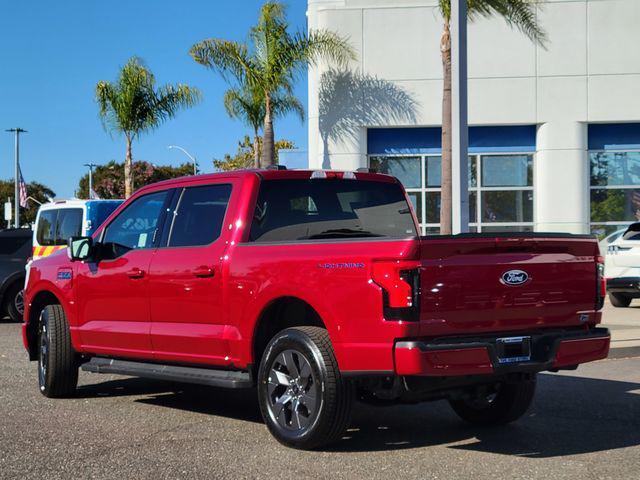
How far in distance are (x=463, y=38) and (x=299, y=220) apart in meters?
4.94

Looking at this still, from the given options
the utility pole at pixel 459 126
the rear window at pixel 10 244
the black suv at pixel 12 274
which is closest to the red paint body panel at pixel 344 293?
the utility pole at pixel 459 126

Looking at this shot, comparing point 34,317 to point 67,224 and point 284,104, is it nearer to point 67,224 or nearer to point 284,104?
point 67,224

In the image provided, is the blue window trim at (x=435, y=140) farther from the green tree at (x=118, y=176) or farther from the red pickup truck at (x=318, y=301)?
the green tree at (x=118, y=176)

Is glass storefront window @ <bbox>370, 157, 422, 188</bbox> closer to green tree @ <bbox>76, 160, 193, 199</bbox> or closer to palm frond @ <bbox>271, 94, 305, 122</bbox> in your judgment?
palm frond @ <bbox>271, 94, 305, 122</bbox>

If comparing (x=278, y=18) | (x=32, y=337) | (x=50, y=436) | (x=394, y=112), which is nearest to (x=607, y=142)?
(x=394, y=112)

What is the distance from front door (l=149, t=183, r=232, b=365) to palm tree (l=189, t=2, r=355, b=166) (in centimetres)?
1719

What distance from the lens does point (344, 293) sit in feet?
18.3

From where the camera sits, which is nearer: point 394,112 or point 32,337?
point 32,337

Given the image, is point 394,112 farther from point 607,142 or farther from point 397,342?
point 397,342

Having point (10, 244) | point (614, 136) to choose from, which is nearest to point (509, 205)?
point (614, 136)

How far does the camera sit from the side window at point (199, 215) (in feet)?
22.5

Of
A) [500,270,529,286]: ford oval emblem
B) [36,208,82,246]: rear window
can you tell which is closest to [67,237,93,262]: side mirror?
[500,270,529,286]: ford oval emblem

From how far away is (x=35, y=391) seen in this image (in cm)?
863

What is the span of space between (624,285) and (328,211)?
10.2m
